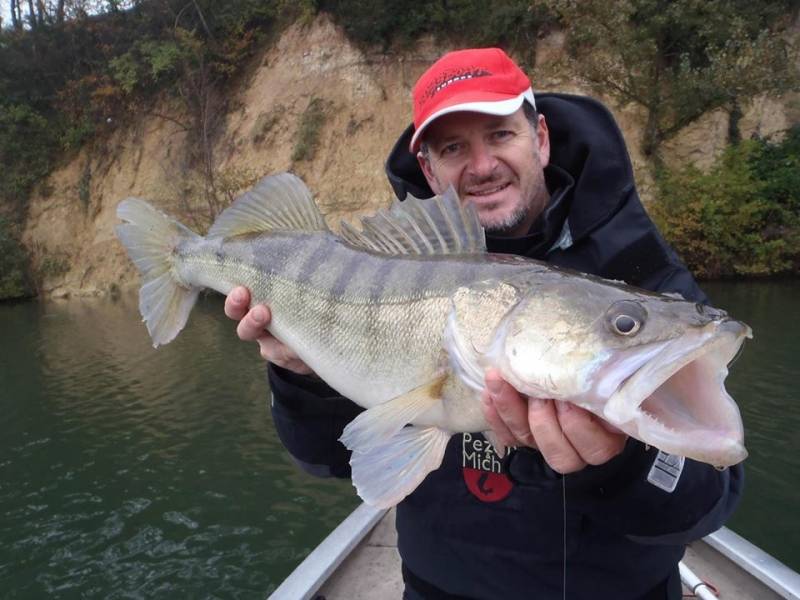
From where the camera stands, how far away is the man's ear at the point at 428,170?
111 inches

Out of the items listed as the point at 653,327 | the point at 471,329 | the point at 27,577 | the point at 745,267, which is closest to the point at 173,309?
the point at 471,329

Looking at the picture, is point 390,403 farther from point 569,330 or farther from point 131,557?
point 131,557

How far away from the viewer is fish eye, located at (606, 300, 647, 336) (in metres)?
1.50

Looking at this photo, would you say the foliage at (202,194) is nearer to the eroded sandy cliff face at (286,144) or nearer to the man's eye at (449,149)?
the eroded sandy cliff face at (286,144)

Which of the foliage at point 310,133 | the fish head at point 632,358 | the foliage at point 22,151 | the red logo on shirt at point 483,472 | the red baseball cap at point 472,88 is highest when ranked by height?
the foliage at point 22,151

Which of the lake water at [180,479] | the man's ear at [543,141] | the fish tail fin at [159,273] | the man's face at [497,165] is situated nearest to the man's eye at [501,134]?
the man's face at [497,165]

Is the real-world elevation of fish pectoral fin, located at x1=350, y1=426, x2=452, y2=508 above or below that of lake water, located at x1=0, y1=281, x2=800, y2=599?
above

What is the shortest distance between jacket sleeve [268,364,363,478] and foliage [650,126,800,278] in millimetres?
17680

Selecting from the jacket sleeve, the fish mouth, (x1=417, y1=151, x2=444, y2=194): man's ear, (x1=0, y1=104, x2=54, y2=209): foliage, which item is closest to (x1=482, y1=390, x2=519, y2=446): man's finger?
the fish mouth

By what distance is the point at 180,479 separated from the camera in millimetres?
7609

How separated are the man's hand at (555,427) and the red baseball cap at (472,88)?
4.34 feet

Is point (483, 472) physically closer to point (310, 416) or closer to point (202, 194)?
point (310, 416)

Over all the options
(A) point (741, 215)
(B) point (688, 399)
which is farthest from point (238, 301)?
(A) point (741, 215)

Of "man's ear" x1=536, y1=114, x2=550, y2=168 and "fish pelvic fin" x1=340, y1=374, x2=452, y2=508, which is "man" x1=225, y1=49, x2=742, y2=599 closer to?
"man's ear" x1=536, y1=114, x2=550, y2=168
